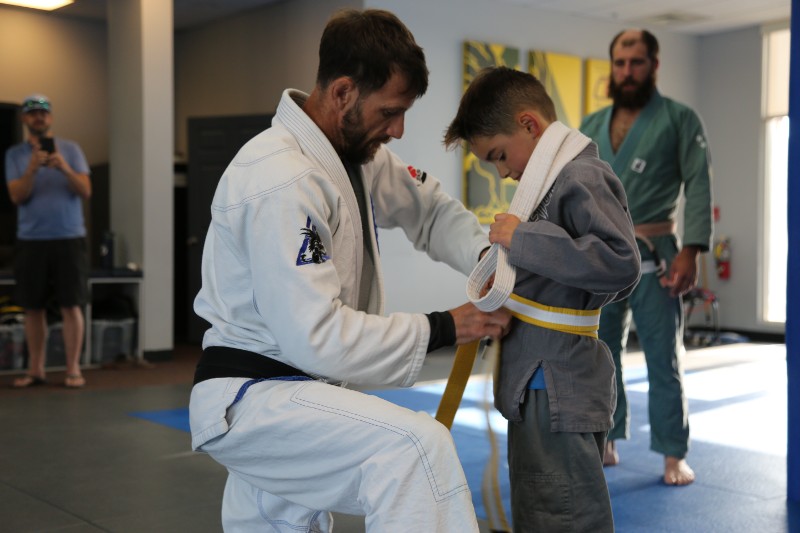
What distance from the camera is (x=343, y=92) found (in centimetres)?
191

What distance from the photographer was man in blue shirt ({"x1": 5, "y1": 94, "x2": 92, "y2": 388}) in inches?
229

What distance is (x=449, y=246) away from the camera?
90.2 inches

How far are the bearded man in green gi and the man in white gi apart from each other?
5.97 ft

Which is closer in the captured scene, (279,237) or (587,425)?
(279,237)

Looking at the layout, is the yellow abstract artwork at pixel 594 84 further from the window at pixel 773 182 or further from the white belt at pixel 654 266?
the white belt at pixel 654 266

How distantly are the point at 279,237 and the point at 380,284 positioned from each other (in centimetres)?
40

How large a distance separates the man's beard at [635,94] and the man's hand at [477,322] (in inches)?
80.4

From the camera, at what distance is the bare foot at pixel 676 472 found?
11.5 feet

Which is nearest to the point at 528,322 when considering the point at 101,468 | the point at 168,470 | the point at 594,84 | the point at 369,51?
the point at 369,51

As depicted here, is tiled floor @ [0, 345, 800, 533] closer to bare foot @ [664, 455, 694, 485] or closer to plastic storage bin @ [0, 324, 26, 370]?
bare foot @ [664, 455, 694, 485]

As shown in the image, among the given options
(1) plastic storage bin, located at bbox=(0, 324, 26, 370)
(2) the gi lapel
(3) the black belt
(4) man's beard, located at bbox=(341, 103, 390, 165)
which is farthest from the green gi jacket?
(1) plastic storage bin, located at bbox=(0, 324, 26, 370)

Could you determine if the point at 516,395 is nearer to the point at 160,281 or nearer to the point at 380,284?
the point at 380,284

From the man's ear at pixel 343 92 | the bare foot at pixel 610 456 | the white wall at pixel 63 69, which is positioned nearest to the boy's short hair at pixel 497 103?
the man's ear at pixel 343 92

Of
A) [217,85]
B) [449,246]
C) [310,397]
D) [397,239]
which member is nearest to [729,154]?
[397,239]
